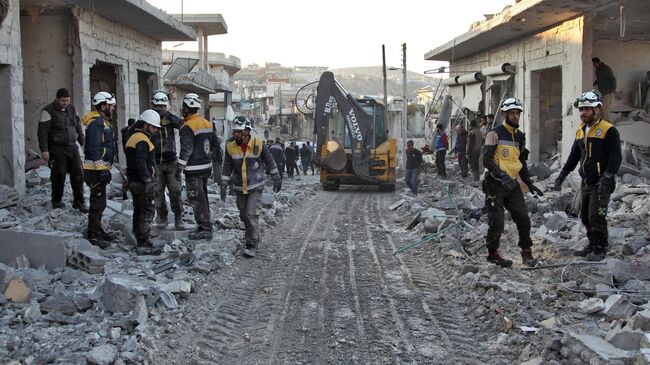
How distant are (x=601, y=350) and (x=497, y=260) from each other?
10.9ft

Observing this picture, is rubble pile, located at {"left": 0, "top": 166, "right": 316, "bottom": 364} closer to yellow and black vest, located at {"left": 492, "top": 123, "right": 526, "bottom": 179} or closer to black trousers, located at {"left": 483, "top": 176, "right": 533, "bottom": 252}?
black trousers, located at {"left": 483, "top": 176, "right": 533, "bottom": 252}

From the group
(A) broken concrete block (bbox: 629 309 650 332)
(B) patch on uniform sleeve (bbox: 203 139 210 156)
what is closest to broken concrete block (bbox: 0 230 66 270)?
Answer: (B) patch on uniform sleeve (bbox: 203 139 210 156)

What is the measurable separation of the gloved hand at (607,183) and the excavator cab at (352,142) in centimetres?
1051

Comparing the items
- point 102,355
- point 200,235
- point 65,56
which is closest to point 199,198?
point 200,235

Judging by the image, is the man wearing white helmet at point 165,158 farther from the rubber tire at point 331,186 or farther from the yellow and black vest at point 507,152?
the rubber tire at point 331,186

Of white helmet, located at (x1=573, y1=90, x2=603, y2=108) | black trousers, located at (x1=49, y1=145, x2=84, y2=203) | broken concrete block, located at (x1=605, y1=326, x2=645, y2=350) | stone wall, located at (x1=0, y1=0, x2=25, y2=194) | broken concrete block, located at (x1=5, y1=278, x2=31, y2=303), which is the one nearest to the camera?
broken concrete block, located at (x1=605, y1=326, x2=645, y2=350)

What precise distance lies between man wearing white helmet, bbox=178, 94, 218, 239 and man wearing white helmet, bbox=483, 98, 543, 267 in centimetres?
370

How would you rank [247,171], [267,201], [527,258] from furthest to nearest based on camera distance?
[267,201] < [247,171] < [527,258]

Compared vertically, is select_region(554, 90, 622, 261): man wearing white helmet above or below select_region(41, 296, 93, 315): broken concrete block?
above

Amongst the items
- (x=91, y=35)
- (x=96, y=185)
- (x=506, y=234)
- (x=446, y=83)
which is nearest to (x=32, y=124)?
(x=91, y=35)

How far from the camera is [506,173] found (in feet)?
23.9

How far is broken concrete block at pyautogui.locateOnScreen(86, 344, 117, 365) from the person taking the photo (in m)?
4.49

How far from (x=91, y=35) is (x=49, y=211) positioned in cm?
529

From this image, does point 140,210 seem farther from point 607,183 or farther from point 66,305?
point 607,183
